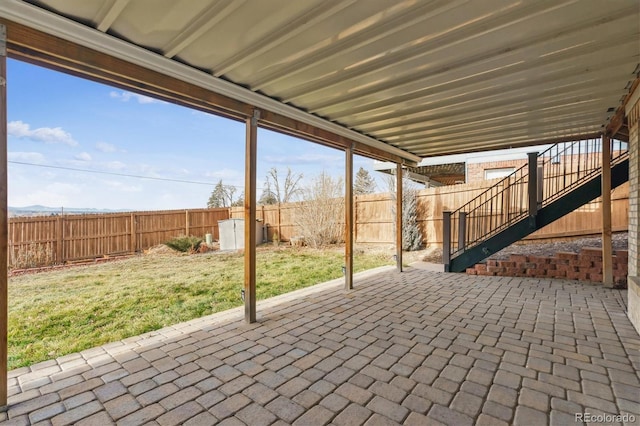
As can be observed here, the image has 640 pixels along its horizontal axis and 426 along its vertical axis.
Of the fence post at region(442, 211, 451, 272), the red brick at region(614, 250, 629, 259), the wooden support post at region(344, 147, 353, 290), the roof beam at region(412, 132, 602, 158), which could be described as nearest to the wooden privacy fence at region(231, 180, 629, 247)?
the fence post at region(442, 211, 451, 272)

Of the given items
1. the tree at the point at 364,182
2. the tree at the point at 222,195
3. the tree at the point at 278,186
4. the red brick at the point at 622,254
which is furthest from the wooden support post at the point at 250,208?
the tree at the point at 222,195

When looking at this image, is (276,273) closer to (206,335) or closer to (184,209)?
(206,335)

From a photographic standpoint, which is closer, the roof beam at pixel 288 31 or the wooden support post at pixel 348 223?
the roof beam at pixel 288 31

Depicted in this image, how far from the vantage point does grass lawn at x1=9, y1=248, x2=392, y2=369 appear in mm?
3178

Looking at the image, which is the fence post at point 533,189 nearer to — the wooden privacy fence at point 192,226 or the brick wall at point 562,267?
the brick wall at point 562,267

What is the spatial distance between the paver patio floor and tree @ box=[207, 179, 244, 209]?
2172 centimetres

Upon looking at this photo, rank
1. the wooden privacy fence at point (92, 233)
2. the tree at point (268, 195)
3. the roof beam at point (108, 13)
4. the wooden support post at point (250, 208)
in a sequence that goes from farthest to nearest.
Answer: the tree at point (268, 195), the wooden privacy fence at point (92, 233), the wooden support post at point (250, 208), the roof beam at point (108, 13)

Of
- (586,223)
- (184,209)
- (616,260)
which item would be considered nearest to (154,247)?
(184,209)

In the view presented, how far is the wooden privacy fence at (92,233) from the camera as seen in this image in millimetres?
7438

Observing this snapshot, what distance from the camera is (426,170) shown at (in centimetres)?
1129

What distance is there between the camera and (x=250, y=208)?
3387mm

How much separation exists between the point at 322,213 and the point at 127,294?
6.97 meters

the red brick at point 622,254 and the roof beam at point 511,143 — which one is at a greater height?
the roof beam at point 511,143

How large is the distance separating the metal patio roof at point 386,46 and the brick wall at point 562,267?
8.72 feet
